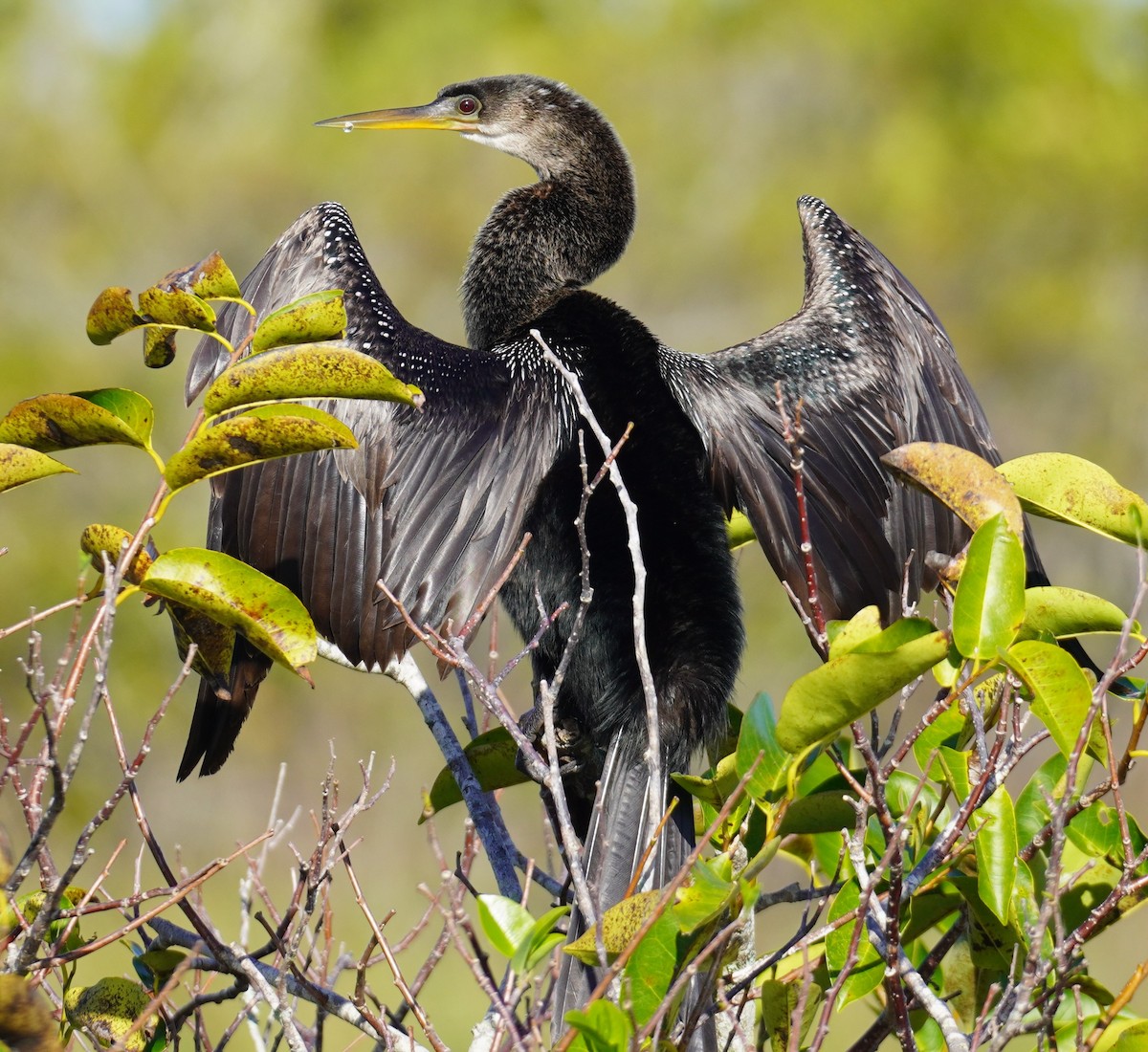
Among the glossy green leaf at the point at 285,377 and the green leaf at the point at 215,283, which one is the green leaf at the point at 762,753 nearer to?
the glossy green leaf at the point at 285,377

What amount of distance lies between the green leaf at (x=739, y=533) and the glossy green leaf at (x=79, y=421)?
1238mm

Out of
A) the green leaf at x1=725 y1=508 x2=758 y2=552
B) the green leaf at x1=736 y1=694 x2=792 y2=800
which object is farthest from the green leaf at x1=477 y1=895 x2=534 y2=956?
the green leaf at x1=725 y1=508 x2=758 y2=552

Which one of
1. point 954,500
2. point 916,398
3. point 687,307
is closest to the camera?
point 954,500

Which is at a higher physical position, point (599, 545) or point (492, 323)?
point (492, 323)

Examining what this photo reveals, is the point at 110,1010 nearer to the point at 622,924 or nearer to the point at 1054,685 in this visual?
the point at 622,924

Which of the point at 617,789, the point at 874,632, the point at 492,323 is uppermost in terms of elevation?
the point at 492,323

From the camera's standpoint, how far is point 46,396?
4.25ft

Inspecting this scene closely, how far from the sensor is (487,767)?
77.7 inches

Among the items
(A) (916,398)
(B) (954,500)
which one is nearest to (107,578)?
(B) (954,500)

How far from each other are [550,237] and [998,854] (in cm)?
205

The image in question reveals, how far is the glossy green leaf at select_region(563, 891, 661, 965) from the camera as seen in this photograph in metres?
1.24

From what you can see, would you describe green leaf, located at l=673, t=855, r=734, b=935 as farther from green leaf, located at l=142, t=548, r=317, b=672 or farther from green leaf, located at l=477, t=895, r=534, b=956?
green leaf, located at l=142, t=548, r=317, b=672

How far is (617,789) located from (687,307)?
9.70m

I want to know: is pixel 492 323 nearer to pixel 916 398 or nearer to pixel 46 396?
pixel 916 398
